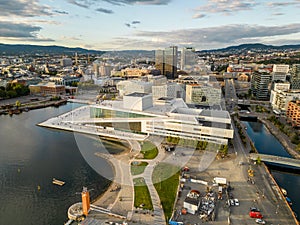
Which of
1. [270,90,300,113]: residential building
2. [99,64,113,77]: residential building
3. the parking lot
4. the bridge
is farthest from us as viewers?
[99,64,113,77]: residential building

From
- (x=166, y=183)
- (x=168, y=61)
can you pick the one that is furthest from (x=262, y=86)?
(x=166, y=183)

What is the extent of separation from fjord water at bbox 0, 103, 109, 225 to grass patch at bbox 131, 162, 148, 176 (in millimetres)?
1031

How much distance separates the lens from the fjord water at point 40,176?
252 inches

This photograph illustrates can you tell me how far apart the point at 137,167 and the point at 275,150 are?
22.0 ft

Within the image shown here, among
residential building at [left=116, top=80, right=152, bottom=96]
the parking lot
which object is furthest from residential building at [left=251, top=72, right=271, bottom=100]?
the parking lot

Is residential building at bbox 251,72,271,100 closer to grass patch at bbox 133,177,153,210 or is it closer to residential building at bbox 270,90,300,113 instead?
residential building at bbox 270,90,300,113

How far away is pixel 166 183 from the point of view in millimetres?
7418

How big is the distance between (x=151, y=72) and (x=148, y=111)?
1618 centimetres

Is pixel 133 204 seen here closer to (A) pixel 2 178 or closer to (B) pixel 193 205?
(B) pixel 193 205

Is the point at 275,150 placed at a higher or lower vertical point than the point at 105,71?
lower

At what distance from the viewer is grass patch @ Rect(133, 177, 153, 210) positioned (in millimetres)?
6367

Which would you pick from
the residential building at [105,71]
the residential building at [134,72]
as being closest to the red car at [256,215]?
the residential building at [134,72]

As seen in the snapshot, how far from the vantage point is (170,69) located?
2956cm

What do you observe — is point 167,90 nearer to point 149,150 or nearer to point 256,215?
point 149,150
